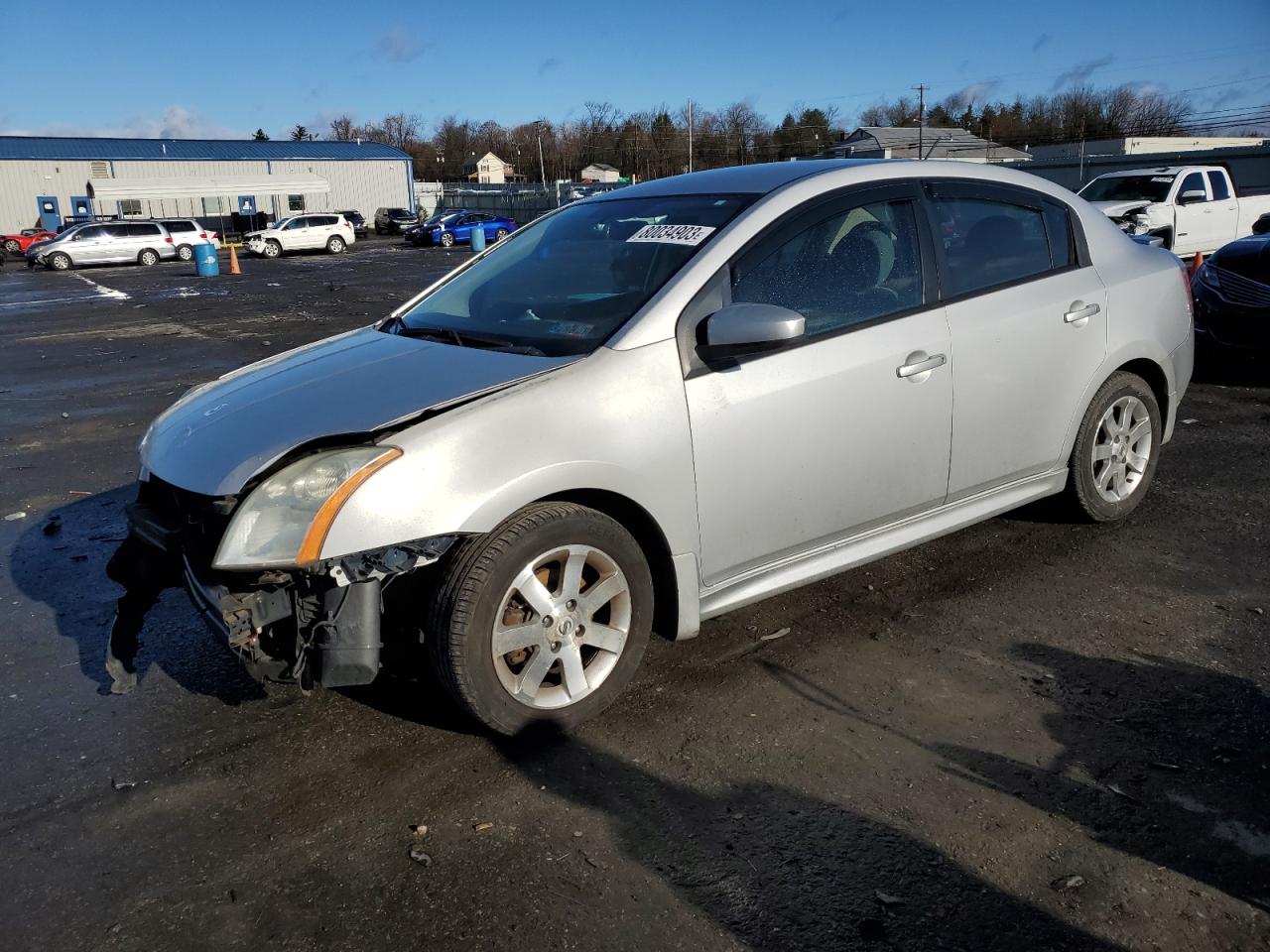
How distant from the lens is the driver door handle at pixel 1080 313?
4.32 metres

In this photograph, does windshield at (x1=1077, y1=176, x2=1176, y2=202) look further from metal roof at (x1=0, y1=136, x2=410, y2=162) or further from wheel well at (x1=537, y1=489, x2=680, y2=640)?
metal roof at (x1=0, y1=136, x2=410, y2=162)

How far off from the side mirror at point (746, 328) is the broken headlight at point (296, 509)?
1.12 m

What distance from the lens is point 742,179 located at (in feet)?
12.9

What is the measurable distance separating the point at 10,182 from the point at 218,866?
64.6m

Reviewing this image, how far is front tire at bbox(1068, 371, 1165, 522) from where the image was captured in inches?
181

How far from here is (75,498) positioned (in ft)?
20.0

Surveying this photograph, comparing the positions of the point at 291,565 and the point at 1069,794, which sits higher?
the point at 291,565

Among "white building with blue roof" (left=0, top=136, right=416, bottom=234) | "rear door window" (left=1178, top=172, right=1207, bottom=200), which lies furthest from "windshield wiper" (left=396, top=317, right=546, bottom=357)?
"white building with blue roof" (left=0, top=136, right=416, bottom=234)

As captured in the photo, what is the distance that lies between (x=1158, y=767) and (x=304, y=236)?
42.7 m

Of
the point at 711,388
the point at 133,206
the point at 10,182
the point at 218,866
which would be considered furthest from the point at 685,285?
the point at 10,182

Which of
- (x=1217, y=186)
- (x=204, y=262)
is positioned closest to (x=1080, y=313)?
(x=1217, y=186)

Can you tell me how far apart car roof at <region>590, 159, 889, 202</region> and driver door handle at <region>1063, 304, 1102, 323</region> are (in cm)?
111

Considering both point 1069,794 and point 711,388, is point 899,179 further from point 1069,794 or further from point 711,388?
point 1069,794

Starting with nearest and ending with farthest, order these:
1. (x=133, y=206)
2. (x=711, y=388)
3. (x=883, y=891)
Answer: (x=883, y=891) < (x=711, y=388) < (x=133, y=206)
